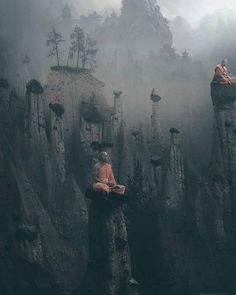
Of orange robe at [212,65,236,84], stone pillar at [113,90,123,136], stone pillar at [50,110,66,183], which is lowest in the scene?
stone pillar at [50,110,66,183]

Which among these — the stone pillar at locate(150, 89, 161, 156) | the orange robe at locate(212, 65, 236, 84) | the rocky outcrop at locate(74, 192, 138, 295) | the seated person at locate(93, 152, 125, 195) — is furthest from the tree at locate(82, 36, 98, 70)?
the rocky outcrop at locate(74, 192, 138, 295)

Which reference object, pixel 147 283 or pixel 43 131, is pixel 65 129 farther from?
pixel 147 283

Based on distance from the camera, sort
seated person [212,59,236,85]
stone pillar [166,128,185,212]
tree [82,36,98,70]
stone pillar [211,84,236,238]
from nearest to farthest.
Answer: stone pillar [211,84,236,238] < stone pillar [166,128,185,212] < seated person [212,59,236,85] < tree [82,36,98,70]

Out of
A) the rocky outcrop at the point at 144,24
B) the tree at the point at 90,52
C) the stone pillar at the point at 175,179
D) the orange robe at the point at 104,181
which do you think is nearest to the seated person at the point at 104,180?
the orange robe at the point at 104,181

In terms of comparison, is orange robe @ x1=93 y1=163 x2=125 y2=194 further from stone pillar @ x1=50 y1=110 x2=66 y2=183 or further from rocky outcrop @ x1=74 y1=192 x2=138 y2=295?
stone pillar @ x1=50 y1=110 x2=66 y2=183

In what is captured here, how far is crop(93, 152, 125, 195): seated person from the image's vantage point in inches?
1540

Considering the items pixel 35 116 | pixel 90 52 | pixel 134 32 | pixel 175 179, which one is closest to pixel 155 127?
→ pixel 175 179

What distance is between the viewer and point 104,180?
39.8 m

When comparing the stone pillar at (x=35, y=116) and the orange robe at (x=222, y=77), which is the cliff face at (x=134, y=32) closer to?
the orange robe at (x=222, y=77)

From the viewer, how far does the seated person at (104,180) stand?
39.1m

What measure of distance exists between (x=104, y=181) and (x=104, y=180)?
0.10 m

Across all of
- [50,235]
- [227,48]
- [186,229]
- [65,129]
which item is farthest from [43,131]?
[227,48]

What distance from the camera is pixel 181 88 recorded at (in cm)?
7144

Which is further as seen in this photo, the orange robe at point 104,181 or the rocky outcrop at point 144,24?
the rocky outcrop at point 144,24
